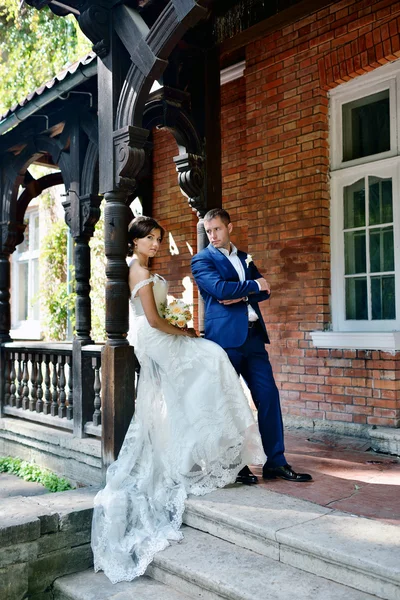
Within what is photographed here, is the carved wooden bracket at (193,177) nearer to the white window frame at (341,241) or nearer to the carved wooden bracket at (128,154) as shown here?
the carved wooden bracket at (128,154)

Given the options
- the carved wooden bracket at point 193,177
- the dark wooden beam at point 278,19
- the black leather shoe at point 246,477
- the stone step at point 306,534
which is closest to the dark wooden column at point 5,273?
the carved wooden bracket at point 193,177

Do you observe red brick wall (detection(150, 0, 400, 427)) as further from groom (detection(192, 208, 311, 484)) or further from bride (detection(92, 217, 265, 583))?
bride (detection(92, 217, 265, 583))

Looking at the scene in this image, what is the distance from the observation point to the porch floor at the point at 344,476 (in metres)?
3.60

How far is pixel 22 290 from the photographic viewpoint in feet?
44.7

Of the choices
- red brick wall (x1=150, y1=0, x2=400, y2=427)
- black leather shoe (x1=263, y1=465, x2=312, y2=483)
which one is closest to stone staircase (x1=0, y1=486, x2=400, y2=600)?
black leather shoe (x1=263, y1=465, x2=312, y2=483)

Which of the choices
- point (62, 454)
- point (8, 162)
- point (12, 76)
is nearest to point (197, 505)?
point (62, 454)

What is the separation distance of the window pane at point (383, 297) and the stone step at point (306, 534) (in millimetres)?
2508

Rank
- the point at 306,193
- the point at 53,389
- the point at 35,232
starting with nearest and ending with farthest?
the point at 306,193 → the point at 53,389 → the point at 35,232

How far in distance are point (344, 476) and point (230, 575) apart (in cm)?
156

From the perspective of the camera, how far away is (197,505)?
369cm

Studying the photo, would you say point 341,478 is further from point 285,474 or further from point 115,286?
point 115,286

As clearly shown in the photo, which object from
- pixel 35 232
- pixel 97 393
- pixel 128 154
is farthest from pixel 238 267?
pixel 35 232

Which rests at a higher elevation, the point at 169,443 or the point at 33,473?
the point at 169,443

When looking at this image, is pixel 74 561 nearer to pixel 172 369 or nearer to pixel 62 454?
pixel 172 369
